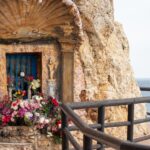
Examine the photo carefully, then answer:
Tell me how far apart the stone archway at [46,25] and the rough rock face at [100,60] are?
0.21m

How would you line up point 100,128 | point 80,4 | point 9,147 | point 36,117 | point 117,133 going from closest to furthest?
point 100,128 < point 9,147 < point 36,117 < point 80,4 < point 117,133

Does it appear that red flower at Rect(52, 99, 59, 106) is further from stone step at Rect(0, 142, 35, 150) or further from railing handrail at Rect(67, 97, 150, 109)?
railing handrail at Rect(67, 97, 150, 109)

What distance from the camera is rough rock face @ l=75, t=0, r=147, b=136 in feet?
28.6

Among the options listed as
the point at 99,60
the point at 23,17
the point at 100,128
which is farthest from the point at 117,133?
the point at 100,128

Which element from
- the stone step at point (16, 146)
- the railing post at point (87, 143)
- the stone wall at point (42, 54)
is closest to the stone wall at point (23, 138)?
the stone step at point (16, 146)

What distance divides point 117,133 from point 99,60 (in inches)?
60.8

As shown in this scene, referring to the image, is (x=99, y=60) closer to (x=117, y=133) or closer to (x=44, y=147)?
(x=117, y=133)

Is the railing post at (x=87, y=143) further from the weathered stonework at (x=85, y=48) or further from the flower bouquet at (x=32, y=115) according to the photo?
the weathered stonework at (x=85, y=48)

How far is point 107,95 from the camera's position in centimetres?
900

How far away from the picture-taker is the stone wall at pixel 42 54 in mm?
8359

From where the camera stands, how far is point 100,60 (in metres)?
8.97

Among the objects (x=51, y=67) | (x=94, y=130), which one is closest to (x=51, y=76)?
(x=51, y=67)

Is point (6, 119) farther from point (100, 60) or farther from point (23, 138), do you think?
point (100, 60)

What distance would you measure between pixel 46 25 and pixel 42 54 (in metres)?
0.57
